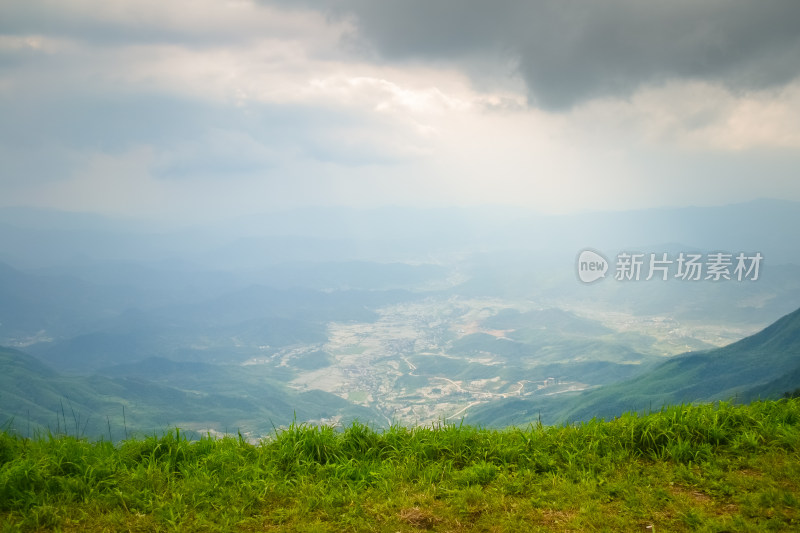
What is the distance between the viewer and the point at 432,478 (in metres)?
5.43

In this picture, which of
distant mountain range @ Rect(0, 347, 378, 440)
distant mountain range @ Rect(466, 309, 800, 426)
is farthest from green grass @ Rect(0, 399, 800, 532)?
distant mountain range @ Rect(0, 347, 378, 440)

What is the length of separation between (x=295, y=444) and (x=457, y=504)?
2.16 metres

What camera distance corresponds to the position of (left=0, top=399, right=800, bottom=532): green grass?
4.69 meters

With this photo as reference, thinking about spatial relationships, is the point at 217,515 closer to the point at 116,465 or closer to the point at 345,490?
the point at 345,490

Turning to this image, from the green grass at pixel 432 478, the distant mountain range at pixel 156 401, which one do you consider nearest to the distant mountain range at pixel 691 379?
the distant mountain range at pixel 156 401

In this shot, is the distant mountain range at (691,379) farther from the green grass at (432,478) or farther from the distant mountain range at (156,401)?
the green grass at (432,478)

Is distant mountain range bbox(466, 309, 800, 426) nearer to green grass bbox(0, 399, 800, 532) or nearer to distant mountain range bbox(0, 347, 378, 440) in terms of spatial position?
distant mountain range bbox(0, 347, 378, 440)

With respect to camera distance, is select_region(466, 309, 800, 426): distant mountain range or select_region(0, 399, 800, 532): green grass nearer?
select_region(0, 399, 800, 532): green grass

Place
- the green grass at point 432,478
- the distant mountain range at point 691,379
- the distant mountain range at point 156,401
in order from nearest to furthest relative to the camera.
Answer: the green grass at point 432,478, the distant mountain range at point 691,379, the distant mountain range at point 156,401

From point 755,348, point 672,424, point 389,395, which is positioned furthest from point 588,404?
point 672,424

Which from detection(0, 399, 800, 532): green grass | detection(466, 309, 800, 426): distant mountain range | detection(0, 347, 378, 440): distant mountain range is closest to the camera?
detection(0, 399, 800, 532): green grass

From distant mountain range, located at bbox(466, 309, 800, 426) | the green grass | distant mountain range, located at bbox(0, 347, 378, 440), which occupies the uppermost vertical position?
the green grass

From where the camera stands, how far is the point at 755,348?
120 m

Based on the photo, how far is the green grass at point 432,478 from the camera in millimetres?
4688
